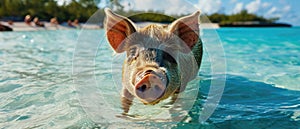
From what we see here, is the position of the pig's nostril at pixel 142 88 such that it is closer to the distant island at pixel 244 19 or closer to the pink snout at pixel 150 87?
the pink snout at pixel 150 87

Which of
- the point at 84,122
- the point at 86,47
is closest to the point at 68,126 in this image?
the point at 84,122

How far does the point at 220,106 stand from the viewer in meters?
3.92

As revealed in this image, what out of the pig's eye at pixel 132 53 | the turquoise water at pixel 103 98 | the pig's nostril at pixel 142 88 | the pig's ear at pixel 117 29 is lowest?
the turquoise water at pixel 103 98

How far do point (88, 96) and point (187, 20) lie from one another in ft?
5.05

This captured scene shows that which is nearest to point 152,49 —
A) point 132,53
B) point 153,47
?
point 153,47

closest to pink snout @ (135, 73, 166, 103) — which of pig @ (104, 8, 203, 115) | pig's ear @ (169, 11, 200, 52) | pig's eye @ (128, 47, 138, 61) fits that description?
pig @ (104, 8, 203, 115)

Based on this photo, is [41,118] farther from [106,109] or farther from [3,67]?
[3,67]

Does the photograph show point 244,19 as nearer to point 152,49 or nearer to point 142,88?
point 152,49

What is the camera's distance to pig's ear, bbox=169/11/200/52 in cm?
294

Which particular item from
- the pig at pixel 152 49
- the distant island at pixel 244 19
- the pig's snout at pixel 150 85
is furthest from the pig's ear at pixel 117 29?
the distant island at pixel 244 19

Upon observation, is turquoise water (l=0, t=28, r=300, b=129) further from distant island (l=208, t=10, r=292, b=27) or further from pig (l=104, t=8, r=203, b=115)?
distant island (l=208, t=10, r=292, b=27)

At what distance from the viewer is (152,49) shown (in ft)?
9.17

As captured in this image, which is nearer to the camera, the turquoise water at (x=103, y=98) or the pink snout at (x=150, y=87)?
the pink snout at (x=150, y=87)

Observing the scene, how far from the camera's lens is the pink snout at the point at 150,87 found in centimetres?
227
